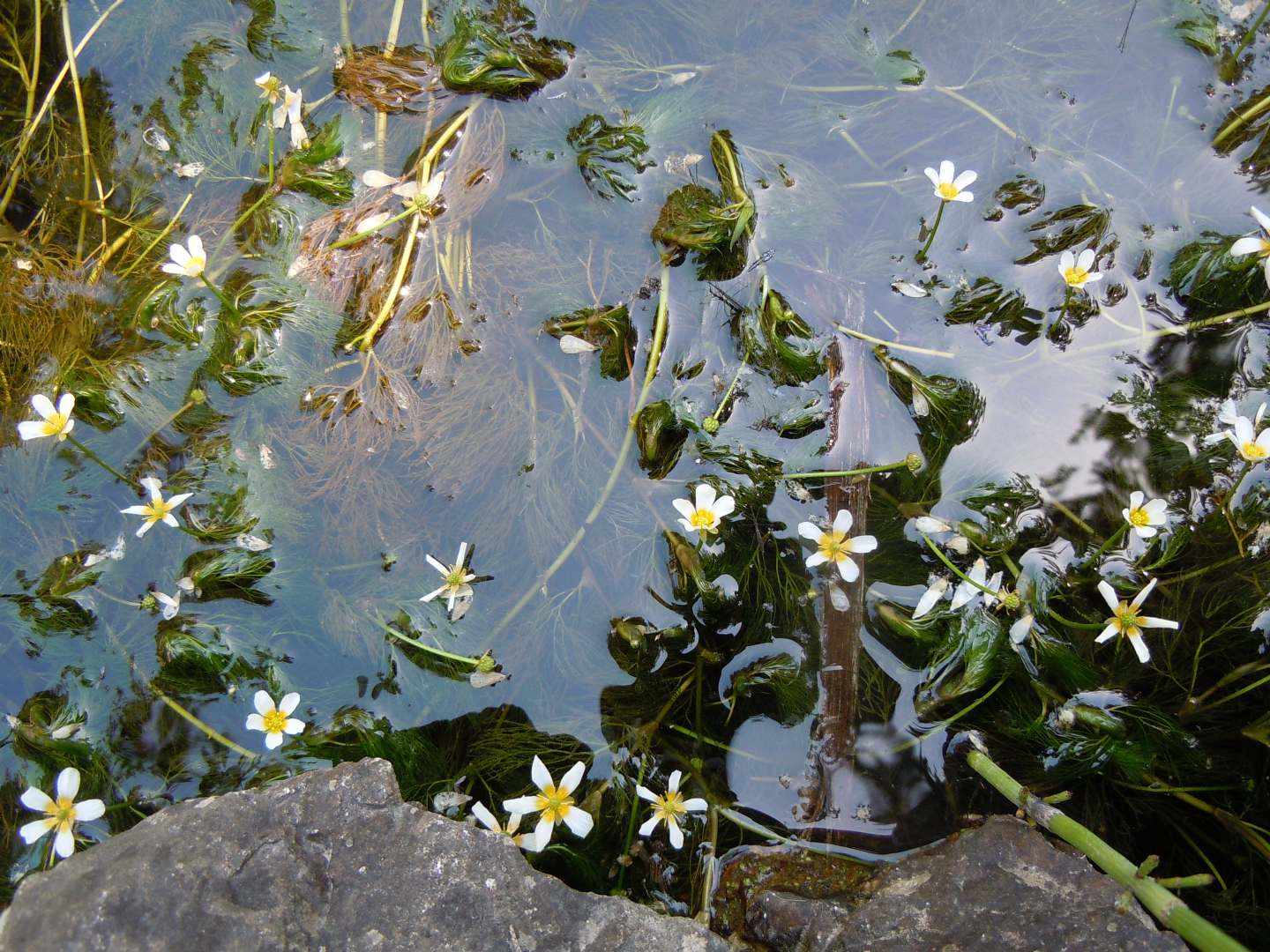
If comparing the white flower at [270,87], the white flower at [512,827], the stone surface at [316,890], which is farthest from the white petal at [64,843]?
the white flower at [270,87]

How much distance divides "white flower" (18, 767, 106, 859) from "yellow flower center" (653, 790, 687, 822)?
1800 millimetres

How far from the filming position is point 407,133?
3250mm

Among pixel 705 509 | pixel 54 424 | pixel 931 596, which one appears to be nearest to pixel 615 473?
pixel 705 509

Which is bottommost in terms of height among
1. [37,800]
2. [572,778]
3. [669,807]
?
[37,800]

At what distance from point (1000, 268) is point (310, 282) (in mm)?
2678

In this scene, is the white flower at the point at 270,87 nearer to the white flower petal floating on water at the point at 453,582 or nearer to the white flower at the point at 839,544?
the white flower petal floating on water at the point at 453,582

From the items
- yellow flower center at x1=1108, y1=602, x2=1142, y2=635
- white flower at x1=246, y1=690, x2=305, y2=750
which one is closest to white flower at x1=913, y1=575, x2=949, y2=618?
yellow flower center at x1=1108, y1=602, x2=1142, y2=635

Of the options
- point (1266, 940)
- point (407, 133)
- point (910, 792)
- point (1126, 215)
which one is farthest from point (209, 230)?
point (1266, 940)

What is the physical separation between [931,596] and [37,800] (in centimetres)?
298

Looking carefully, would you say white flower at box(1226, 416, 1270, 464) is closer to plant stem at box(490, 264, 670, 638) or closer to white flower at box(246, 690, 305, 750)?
plant stem at box(490, 264, 670, 638)

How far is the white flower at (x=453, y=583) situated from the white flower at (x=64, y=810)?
3.99 feet

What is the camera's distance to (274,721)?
8.79ft

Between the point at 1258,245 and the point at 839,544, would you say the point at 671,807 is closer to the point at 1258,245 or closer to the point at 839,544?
the point at 839,544

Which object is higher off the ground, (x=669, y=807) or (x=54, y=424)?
(x=54, y=424)
